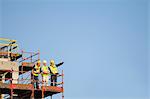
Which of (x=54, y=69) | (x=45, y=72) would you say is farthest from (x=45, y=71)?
(x=54, y=69)

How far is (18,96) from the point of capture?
44.0 metres

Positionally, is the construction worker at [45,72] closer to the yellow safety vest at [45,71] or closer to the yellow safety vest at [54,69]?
the yellow safety vest at [45,71]

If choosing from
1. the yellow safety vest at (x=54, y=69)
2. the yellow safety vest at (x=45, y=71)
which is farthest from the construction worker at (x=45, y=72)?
the yellow safety vest at (x=54, y=69)

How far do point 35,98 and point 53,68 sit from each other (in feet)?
12.0

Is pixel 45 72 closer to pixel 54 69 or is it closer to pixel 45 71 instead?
pixel 45 71

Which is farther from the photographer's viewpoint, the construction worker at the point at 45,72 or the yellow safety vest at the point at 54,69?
the yellow safety vest at the point at 54,69

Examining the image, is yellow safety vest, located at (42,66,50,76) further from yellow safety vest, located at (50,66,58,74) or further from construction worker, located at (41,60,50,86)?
yellow safety vest, located at (50,66,58,74)

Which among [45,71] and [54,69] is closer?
[45,71]

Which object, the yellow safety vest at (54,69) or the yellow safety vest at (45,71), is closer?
the yellow safety vest at (45,71)

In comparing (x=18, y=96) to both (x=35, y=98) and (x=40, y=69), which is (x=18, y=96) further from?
(x=40, y=69)

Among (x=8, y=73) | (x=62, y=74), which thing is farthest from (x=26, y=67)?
(x=62, y=74)

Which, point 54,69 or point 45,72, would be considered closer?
point 45,72

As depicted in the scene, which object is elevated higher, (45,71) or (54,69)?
Result: (54,69)

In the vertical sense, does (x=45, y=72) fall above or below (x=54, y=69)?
below
